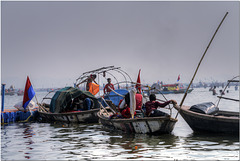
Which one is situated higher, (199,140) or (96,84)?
(96,84)

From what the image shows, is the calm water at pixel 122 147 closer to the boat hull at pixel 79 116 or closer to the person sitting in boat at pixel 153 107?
the person sitting in boat at pixel 153 107

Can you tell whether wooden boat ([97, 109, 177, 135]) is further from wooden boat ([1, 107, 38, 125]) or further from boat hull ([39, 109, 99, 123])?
wooden boat ([1, 107, 38, 125])

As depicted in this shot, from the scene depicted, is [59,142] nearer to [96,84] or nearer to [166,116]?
[166,116]

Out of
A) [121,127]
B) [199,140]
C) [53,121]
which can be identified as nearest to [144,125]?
[121,127]

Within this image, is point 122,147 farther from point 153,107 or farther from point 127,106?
point 127,106

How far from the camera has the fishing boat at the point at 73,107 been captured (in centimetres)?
1520

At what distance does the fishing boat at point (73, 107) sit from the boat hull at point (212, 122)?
5.90m

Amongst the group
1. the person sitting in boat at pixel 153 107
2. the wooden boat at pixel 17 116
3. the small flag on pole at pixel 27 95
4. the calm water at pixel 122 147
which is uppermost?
the small flag on pole at pixel 27 95

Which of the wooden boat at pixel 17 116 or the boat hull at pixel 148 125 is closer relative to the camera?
the boat hull at pixel 148 125

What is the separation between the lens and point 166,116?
32.3 feet

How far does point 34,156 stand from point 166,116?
470 centimetres

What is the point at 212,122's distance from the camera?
9.87 m

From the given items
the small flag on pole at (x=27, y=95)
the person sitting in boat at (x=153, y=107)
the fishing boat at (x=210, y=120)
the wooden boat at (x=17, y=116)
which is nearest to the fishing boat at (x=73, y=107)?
the small flag on pole at (x=27, y=95)

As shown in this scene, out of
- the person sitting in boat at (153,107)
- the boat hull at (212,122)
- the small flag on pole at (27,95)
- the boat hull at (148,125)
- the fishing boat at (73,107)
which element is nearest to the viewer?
the boat hull at (212,122)
